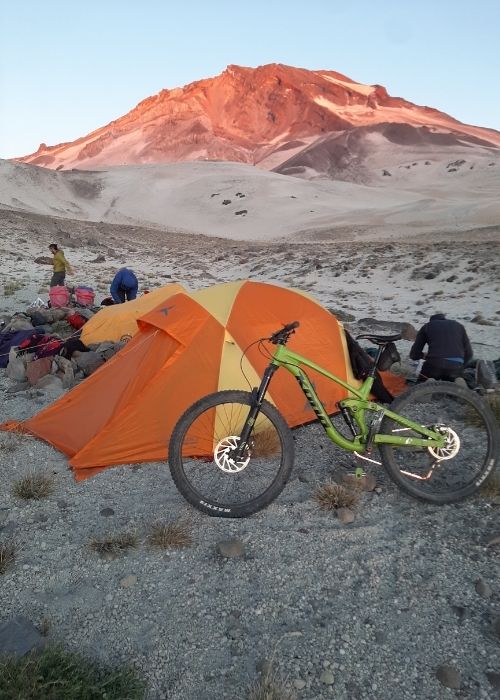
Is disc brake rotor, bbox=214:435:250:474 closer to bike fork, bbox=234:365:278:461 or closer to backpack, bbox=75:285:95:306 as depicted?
bike fork, bbox=234:365:278:461

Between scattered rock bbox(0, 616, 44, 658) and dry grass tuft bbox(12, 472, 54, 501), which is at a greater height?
scattered rock bbox(0, 616, 44, 658)

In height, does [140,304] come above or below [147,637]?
above

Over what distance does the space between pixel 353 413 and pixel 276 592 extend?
5.41 feet

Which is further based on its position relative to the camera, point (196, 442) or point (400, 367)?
point (400, 367)

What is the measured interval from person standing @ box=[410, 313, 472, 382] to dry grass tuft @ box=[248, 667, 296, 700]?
5050 mm

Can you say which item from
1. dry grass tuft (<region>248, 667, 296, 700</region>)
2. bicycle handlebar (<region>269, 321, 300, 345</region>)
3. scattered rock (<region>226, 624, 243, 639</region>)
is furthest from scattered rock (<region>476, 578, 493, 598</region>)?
bicycle handlebar (<region>269, 321, 300, 345</region>)

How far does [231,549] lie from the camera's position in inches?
159

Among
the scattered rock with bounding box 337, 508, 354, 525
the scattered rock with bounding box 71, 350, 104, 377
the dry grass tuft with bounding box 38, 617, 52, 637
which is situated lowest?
the dry grass tuft with bounding box 38, 617, 52, 637

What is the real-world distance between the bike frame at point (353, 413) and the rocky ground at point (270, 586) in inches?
23.3

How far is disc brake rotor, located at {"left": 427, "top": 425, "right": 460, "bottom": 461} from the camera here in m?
4.55

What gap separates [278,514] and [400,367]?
488 centimetres

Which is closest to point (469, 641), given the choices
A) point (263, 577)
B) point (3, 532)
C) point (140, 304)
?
point (263, 577)

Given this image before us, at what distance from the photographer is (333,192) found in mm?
78562

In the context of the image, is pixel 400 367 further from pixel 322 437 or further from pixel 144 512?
pixel 144 512
